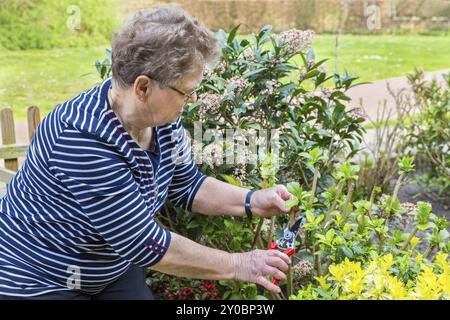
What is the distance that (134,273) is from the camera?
2.33 metres

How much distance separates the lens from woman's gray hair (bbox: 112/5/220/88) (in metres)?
1.83

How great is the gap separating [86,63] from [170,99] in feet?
25.8

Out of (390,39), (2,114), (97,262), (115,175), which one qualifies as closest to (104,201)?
(115,175)

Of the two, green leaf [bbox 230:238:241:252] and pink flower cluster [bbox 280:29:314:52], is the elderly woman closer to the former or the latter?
green leaf [bbox 230:238:241:252]

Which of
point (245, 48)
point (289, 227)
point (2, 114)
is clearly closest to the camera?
point (289, 227)

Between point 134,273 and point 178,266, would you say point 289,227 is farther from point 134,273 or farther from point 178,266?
point 134,273

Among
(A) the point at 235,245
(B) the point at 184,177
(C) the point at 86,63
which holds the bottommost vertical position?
(A) the point at 235,245

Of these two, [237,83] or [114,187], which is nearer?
[114,187]

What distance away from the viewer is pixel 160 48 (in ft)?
6.00

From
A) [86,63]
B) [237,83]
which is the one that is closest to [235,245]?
[237,83]

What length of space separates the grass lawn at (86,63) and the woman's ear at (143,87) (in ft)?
18.0

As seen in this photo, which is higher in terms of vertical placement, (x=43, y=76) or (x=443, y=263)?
(x=443, y=263)

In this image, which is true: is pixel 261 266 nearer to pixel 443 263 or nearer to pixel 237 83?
pixel 443 263
